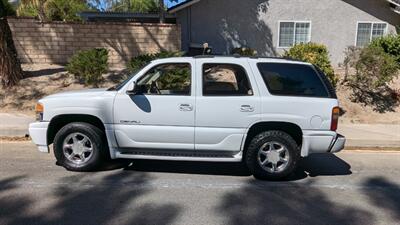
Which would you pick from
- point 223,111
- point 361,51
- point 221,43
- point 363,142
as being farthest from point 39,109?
point 221,43

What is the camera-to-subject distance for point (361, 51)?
1224cm

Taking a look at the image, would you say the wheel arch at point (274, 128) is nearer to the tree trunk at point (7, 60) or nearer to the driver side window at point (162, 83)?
the driver side window at point (162, 83)

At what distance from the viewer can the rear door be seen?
577cm

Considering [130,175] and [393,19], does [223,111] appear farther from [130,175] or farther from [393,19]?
[393,19]

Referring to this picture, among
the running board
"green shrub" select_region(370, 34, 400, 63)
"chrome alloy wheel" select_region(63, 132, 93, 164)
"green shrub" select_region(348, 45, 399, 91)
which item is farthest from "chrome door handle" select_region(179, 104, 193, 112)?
"green shrub" select_region(370, 34, 400, 63)

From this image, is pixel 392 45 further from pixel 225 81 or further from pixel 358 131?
pixel 225 81

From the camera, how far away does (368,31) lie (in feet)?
64.4

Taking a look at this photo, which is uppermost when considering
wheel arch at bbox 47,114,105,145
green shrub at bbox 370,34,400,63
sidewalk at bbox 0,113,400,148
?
green shrub at bbox 370,34,400,63

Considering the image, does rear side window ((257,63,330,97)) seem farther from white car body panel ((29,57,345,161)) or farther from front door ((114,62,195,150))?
front door ((114,62,195,150))

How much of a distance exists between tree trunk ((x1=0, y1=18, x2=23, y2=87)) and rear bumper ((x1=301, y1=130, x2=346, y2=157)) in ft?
29.7

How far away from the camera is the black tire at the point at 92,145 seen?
599cm

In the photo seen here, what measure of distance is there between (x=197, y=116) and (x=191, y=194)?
3.69ft

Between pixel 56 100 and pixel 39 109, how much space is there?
0.32 m

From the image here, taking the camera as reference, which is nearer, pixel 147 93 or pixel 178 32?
pixel 147 93
